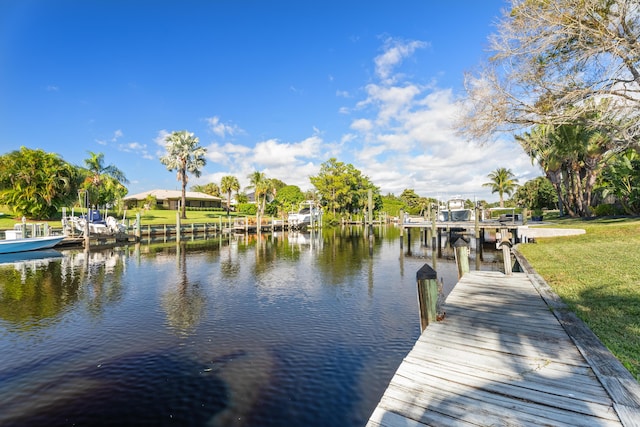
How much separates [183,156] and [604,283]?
165 feet

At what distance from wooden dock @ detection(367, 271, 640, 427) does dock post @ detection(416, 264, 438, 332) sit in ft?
0.60

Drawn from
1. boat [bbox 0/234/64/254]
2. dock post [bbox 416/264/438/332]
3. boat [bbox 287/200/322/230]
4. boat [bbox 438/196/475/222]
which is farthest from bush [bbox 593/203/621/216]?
boat [bbox 0/234/64/254]

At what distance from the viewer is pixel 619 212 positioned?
31594 millimetres

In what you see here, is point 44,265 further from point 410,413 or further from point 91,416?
point 410,413

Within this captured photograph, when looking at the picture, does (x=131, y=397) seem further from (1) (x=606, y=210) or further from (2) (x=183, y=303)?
(1) (x=606, y=210)

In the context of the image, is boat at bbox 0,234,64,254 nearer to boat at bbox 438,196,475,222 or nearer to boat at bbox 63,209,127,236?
boat at bbox 63,209,127,236

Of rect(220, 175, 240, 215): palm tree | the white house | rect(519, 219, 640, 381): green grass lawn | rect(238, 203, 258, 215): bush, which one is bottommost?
rect(519, 219, 640, 381): green grass lawn

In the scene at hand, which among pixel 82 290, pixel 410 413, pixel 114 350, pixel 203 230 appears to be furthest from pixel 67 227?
pixel 410 413

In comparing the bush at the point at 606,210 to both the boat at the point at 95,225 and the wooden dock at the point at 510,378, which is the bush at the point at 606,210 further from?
the boat at the point at 95,225

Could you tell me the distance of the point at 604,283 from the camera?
8.19 meters

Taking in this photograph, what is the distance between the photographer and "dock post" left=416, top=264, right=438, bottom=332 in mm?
5953

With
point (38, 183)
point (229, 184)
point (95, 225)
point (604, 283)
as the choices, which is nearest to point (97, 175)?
point (38, 183)

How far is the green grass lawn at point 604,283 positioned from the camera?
497 cm

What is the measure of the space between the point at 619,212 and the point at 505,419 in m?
38.7
